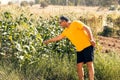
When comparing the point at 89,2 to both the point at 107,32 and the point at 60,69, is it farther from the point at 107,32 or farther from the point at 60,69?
the point at 60,69

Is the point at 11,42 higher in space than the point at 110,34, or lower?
higher

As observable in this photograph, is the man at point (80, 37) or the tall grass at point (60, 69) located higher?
the man at point (80, 37)

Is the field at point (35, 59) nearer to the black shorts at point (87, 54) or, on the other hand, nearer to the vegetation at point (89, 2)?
the black shorts at point (87, 54)

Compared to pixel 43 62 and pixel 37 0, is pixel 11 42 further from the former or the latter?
pixel 37 0

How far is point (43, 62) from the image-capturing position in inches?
372

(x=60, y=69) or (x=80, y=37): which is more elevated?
(x=80, y=37)

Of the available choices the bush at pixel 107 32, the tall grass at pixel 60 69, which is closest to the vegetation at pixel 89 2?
the bush at pixel 107 32

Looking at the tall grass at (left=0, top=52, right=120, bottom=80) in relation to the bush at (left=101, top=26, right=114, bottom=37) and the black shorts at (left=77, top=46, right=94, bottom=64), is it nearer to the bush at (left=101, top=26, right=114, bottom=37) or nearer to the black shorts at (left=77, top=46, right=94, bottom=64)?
the black shorts at (left=77, top=46, right=94, bottom=64)

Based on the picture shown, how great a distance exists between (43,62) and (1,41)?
3.80 feet

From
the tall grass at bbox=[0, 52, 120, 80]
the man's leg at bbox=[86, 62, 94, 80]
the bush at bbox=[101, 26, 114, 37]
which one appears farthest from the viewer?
the bush at bbox=[101, 26, 114, 37]

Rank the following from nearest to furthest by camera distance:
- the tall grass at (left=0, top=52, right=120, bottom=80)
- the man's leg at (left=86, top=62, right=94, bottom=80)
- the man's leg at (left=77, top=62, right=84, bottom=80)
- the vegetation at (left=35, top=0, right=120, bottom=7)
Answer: the man's leg at (left=86, top=62, right=94, bottom=80) → the man's leg at (left=77, top=62, right=84, bottom=80) → the tall grass at (left=0, top=52, right=120, bottom=80) → the vegetation at (left=35, top=0, right=120, bottom=7)

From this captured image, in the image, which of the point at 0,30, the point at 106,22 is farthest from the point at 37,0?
the point at 0,30

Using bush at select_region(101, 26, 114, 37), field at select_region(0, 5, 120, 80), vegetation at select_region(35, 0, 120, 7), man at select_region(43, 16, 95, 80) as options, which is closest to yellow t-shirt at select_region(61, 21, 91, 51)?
man at select_region(43, 16, 95, 80)

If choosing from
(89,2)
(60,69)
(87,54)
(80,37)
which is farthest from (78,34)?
(89,2)
